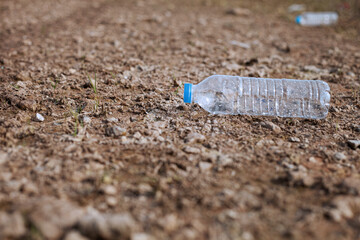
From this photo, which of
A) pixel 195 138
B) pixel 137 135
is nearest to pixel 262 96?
pixel 195 138

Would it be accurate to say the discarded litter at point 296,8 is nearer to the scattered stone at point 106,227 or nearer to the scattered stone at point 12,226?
the scattered stone at point 106,227

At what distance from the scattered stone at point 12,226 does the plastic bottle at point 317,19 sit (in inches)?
205

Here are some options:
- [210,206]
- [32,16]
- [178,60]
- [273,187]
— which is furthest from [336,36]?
[32,16]

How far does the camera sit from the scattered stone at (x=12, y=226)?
4.60ft

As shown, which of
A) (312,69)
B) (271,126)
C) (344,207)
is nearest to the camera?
(344,207)

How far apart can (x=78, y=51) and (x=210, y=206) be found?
2.72m

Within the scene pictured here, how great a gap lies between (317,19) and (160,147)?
4.59m

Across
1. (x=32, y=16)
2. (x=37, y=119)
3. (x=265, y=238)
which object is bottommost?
(x=265, y=238)

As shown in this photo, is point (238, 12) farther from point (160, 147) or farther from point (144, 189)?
point (144, 189)

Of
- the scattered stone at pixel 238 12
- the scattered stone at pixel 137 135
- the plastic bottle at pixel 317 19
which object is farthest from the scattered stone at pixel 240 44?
the scattered stone at pixel 137 135

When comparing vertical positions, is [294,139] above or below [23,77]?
below

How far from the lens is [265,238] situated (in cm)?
148

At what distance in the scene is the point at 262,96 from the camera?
3111 mm

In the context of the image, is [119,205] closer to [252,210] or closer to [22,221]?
[22,221]
